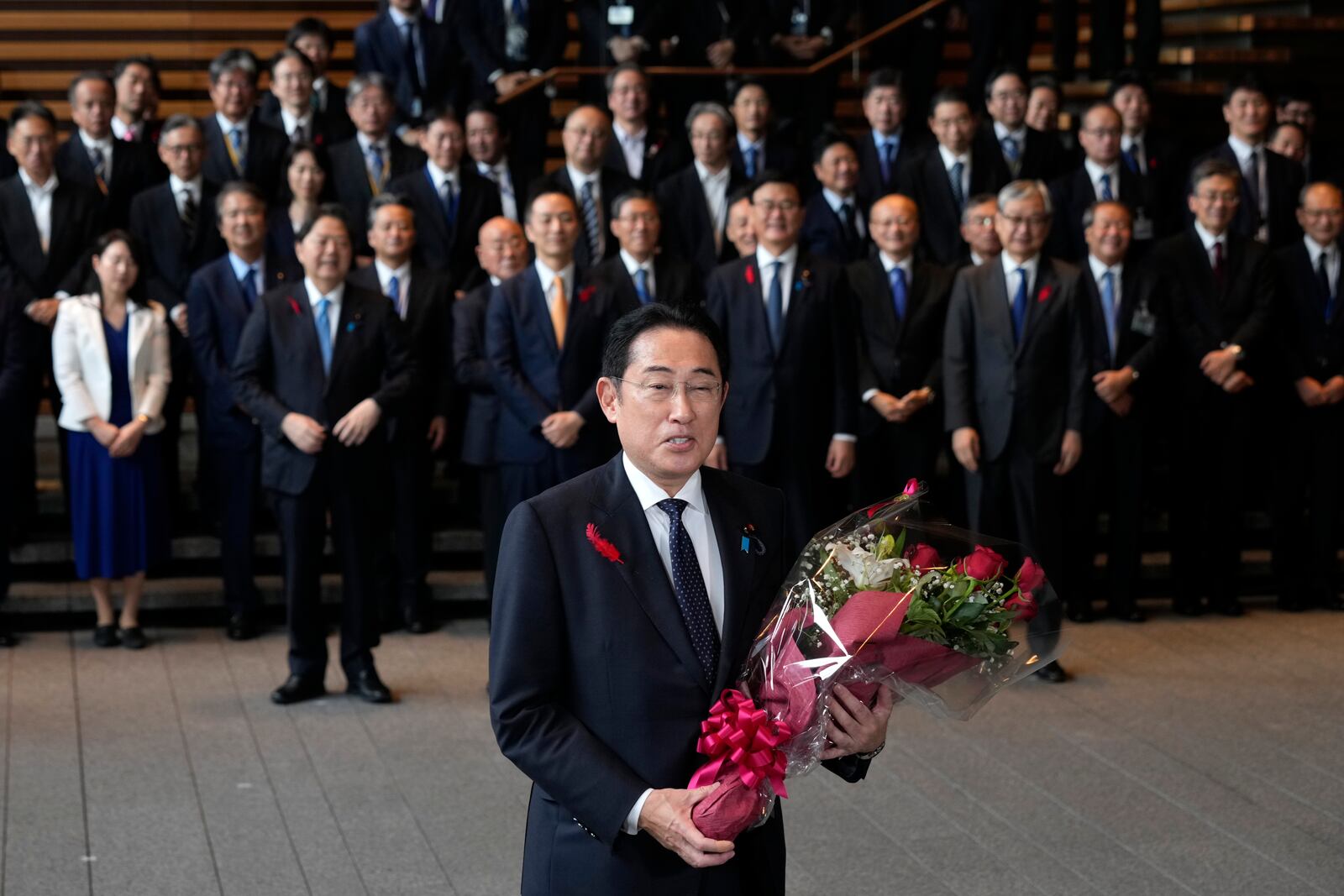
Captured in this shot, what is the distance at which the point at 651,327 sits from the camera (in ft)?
7.55

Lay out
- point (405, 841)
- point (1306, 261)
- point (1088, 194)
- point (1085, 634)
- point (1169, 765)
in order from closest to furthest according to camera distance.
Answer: point (405, 841) < point (1169, 765) < point (1085, 634) < point (1306, 261) < point (1088, 194)

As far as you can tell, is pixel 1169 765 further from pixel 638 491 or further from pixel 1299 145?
pixel 1299 145

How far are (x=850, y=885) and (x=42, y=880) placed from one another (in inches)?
78.8

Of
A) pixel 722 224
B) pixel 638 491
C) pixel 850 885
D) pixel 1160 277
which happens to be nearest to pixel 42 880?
pixel 850 885

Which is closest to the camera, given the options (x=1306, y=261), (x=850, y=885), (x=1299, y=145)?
(x=850, y=885)

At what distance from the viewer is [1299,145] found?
8.55 metres

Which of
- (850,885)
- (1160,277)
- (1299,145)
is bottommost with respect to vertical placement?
(850,885)

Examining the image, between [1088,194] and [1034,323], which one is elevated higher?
[1088,194]

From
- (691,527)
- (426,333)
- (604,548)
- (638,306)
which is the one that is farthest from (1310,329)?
(604,548)

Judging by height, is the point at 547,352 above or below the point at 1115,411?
above

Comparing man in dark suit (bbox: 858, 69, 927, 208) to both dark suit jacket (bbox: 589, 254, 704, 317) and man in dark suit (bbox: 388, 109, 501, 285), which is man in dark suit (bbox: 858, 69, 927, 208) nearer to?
dark suit jacket (bbox: 589, 254, 704, 317)

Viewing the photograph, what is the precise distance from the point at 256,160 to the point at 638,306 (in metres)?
3.24

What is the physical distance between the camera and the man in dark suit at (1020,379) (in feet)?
20.2

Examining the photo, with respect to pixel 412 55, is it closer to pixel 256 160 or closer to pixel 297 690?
pixel 256 160
